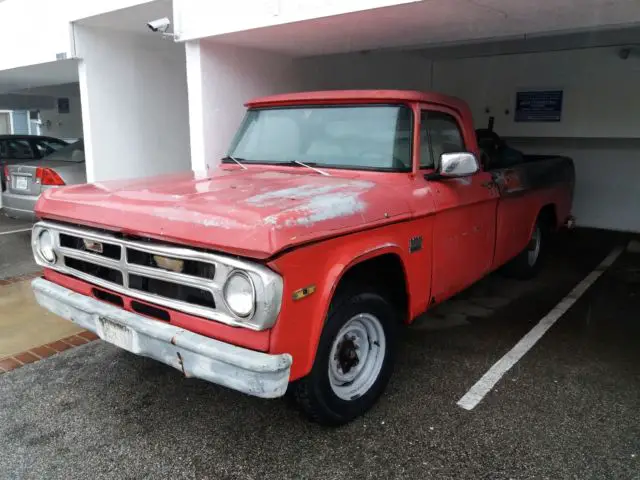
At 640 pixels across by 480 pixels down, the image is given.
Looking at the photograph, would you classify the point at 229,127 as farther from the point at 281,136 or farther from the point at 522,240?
the point at 522,240

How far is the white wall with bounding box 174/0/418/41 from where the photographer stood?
4676 mm

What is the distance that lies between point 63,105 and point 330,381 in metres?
17.5

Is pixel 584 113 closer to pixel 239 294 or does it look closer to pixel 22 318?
pixel 239 294

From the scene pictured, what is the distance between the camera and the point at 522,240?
5.34m

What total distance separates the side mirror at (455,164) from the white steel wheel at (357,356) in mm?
1136

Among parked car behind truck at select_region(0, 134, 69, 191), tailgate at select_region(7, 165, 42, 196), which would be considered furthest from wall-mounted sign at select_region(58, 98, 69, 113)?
tailgate at select_region(7, 165, 42, 196)

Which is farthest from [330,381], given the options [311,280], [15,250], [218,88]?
[15,250]

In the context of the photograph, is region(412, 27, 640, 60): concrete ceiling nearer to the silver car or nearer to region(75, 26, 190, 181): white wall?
region(75, 26, 190, 181): white wall

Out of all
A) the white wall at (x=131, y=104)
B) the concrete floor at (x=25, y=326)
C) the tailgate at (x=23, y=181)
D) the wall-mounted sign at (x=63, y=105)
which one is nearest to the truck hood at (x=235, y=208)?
the concrete floor at (x=25, y=326)

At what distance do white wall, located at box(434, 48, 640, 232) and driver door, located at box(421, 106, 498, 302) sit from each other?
17.3ft

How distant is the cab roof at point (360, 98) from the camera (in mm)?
3803

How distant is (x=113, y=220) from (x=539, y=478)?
2626 millimetres

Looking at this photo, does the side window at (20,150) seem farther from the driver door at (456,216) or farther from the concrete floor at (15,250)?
the driver door at (456,216)

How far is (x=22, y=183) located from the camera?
755 centimetres
